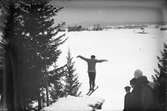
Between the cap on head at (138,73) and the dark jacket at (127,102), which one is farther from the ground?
the cap on head at (138,73)

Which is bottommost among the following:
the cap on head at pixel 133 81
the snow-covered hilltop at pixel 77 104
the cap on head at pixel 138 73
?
the snow-covered hilltop at pixel 77 104

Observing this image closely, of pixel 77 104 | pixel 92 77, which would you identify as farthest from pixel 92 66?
pixel 77 104

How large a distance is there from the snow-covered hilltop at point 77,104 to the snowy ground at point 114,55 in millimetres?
70

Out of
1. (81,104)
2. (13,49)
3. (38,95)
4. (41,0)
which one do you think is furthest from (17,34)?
(81,104)

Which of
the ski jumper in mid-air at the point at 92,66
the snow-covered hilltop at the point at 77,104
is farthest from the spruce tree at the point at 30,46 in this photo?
the ski jumper in mid-air at the point at 92,66

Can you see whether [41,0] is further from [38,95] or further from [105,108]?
[105,108]

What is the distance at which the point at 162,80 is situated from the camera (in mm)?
2934

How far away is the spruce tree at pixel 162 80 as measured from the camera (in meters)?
2.91

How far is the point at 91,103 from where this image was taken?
280cm

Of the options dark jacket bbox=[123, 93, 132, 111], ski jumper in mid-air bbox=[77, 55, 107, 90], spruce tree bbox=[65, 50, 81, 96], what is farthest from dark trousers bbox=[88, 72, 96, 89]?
dark jacket bbox=[123, 93, 132, 111]

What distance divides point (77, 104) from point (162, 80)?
0.87 meters

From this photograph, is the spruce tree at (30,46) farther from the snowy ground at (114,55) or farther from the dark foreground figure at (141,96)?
the dark foreground figure at (141,96)

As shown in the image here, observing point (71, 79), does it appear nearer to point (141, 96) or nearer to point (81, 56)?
point (81, 56)

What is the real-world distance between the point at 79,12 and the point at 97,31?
0.26m
